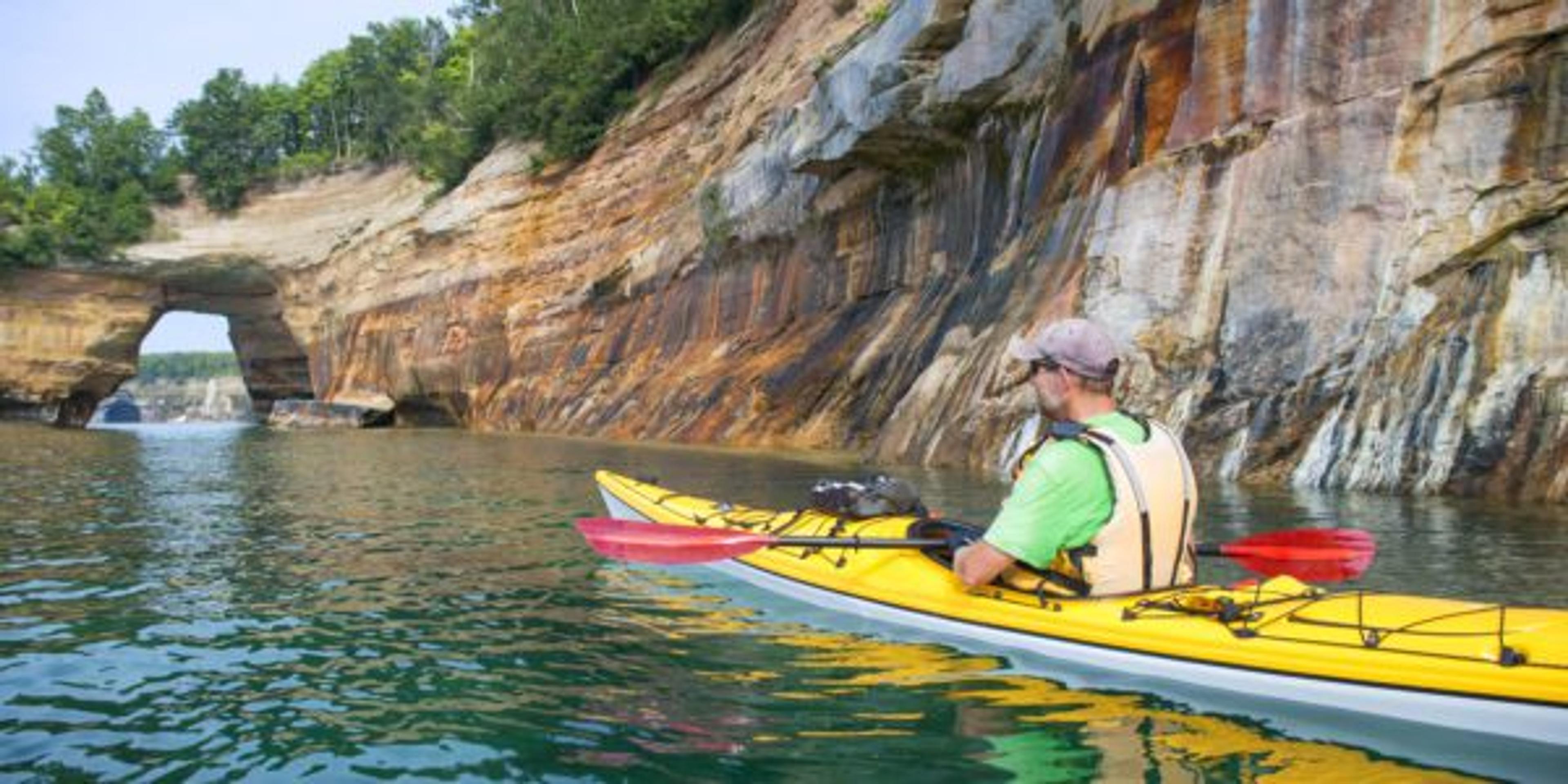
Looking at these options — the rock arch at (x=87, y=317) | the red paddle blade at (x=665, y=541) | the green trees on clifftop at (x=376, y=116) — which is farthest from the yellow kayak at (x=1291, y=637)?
the rock arch at (x=87, y=317)

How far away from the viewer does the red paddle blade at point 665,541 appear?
6.15m

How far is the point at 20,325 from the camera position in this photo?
45688mm

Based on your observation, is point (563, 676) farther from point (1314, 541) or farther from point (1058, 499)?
point (1314, 541)

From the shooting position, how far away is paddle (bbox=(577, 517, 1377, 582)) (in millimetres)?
6105

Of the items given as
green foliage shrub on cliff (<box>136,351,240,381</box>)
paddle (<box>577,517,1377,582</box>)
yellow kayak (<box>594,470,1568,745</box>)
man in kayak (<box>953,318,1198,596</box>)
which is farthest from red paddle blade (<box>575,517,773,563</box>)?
green foliage shrub on cliff (<box>136,351,240,381</box>)

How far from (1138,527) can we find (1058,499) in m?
0.42

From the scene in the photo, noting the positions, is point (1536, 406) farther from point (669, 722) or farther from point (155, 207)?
point (155, 207)

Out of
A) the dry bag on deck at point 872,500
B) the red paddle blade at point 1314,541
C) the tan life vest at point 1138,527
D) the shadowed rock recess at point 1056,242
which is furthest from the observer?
the shadowed rock recess at point 1056,242

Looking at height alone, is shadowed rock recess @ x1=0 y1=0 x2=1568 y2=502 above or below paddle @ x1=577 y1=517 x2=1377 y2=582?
above

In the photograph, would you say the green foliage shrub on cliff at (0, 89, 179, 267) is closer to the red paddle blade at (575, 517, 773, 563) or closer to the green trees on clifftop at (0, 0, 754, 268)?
the green trees on clifftop at (0, 0, 754, 268)

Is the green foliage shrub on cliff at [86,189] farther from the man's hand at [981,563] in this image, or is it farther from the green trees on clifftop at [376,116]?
the man's hand at [981,563]

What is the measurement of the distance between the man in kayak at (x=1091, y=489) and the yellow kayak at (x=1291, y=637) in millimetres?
199

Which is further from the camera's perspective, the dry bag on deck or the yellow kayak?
the dry bag on deck

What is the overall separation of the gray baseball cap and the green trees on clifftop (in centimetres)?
3015
